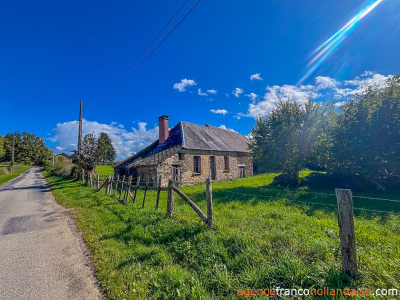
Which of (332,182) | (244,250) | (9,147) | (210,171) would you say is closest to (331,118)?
(332,182)

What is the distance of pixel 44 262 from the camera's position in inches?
146

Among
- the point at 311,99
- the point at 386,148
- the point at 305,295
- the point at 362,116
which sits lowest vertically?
the point at 305,295

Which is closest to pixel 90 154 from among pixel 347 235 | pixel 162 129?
pixel 162 129

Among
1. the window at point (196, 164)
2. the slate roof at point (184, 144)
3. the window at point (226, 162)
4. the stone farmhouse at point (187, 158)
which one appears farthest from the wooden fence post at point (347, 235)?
the window at point (226, 162)

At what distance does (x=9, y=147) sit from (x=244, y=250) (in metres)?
76.9

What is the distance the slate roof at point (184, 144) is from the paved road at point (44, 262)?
9581 mm

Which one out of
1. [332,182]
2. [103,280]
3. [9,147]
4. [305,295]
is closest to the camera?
[305,295]

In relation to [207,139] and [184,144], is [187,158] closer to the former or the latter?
[184,144]

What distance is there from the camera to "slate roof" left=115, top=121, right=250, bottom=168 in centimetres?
1675

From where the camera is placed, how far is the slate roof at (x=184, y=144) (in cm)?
1675

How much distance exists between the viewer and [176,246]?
13.1 feet

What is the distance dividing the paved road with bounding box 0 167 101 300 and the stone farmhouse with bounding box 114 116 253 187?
9.00 metres

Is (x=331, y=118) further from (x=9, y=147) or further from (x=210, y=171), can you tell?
(x=9, y=147)

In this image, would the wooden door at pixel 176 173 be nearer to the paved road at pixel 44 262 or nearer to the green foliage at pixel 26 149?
the paved road at pixel 44 262
